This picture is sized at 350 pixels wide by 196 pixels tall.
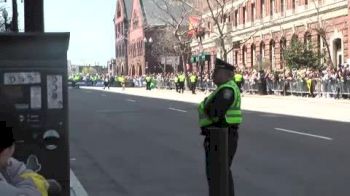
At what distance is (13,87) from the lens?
5.71m

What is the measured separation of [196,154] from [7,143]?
10.4 metres

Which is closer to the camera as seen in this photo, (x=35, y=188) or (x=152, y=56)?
(x=35, y=188)

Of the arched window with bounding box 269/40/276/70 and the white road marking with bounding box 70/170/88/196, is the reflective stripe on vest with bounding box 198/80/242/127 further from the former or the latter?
the arched window with bounding box 269/40/276/70

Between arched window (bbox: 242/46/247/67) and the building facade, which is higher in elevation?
the building facade

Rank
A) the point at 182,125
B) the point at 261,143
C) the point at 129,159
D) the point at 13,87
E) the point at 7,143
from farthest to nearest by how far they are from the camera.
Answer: the point at 182,125 < the point at 261,143 < the point at 129,159 < the point at 13,87 < the point at 7,143

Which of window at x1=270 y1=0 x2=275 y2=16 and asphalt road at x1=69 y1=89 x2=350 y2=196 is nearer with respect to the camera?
asphalt road at x1=69 y1=89 x2=350 y2=196

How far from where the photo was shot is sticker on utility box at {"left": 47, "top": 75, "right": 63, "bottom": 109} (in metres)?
5.78

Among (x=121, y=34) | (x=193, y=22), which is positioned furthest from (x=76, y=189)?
(x=121, y=34)

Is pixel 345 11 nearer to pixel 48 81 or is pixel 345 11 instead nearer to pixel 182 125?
pixel 182 125

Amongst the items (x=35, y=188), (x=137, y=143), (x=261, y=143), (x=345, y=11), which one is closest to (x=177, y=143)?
(x=137, y=143)

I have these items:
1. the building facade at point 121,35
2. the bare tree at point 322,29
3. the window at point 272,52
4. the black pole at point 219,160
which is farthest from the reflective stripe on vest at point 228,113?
the building facade at point 121,35

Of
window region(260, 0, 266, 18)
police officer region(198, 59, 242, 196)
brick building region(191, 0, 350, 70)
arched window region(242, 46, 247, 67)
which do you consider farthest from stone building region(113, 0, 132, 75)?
police officer region(198, 59, 242, 196)

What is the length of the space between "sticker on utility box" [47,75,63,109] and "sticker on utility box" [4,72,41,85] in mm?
106

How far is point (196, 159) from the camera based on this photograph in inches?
494
